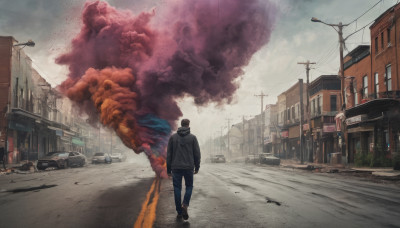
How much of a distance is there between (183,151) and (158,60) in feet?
33.0

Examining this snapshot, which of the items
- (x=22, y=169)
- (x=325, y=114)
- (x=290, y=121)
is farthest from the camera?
(x=290, y=121)

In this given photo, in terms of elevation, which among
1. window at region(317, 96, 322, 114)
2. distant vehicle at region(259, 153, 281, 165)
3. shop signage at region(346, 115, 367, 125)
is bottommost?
distant vehicle at region(259, 153, 281, 165)

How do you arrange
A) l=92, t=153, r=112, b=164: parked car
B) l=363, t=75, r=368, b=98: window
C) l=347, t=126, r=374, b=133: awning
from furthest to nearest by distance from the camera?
l=92, t=153, r=112, b=164: parked car
l=363, t=75, r=368, b=98: window
l=347, t=126, r=374, b=133: awning

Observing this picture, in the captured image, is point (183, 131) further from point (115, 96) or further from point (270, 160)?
point (270, 160)

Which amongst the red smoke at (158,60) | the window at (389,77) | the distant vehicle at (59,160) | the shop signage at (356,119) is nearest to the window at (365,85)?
the shop signage at (356,119)

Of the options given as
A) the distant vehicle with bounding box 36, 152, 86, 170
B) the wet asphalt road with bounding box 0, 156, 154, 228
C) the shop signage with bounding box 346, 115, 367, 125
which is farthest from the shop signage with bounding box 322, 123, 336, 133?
the wet asphalt road with bounding box 0, 156, 154, 228

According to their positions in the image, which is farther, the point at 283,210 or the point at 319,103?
the point at 319,103

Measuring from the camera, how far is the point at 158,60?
16656 mm

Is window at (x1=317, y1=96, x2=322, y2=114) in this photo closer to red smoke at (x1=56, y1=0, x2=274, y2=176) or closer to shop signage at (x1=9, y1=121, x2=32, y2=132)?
red smoke at (x1=56, y1=0, x2=274, y2=176)

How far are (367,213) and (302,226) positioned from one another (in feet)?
6.73

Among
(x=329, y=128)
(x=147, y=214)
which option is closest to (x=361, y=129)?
(x=329, y=128)

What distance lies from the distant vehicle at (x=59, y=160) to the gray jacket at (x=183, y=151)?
2304 cm

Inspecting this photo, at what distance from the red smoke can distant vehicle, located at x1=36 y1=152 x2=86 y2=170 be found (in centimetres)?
1140

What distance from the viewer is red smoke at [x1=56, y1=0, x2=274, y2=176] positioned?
1580 cm
